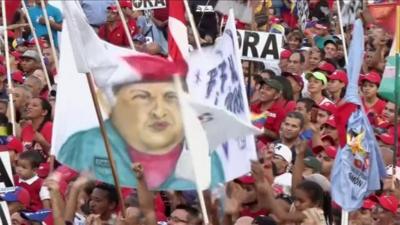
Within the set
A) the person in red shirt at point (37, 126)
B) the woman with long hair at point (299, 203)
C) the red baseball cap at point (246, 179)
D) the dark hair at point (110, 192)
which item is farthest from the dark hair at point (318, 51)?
the dark hair at point (110, 192)

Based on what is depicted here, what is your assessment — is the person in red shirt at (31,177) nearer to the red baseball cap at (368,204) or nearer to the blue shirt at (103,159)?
the blue shirt at (103,159)

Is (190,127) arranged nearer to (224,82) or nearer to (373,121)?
(224,82)

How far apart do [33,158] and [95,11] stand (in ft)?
20.9

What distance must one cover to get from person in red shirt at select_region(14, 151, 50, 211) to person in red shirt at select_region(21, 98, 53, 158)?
86 cm

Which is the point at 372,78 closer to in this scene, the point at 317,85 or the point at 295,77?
the point at 317,85

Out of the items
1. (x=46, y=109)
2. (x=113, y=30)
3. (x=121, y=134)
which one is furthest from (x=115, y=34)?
(x=121, y=134)

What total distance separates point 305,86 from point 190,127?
17.7 feet

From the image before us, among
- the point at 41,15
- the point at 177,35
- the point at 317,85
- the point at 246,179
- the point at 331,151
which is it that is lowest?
the point at 41,15

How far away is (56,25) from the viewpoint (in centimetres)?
1608

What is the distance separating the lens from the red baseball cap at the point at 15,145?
37.1 feet

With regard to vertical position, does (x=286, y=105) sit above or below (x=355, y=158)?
below

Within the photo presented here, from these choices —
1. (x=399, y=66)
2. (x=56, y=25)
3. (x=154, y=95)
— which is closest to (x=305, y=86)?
(x=399, y=66)

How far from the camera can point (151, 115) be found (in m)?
8.25

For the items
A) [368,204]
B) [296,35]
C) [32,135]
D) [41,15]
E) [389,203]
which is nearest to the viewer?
[389,203]
